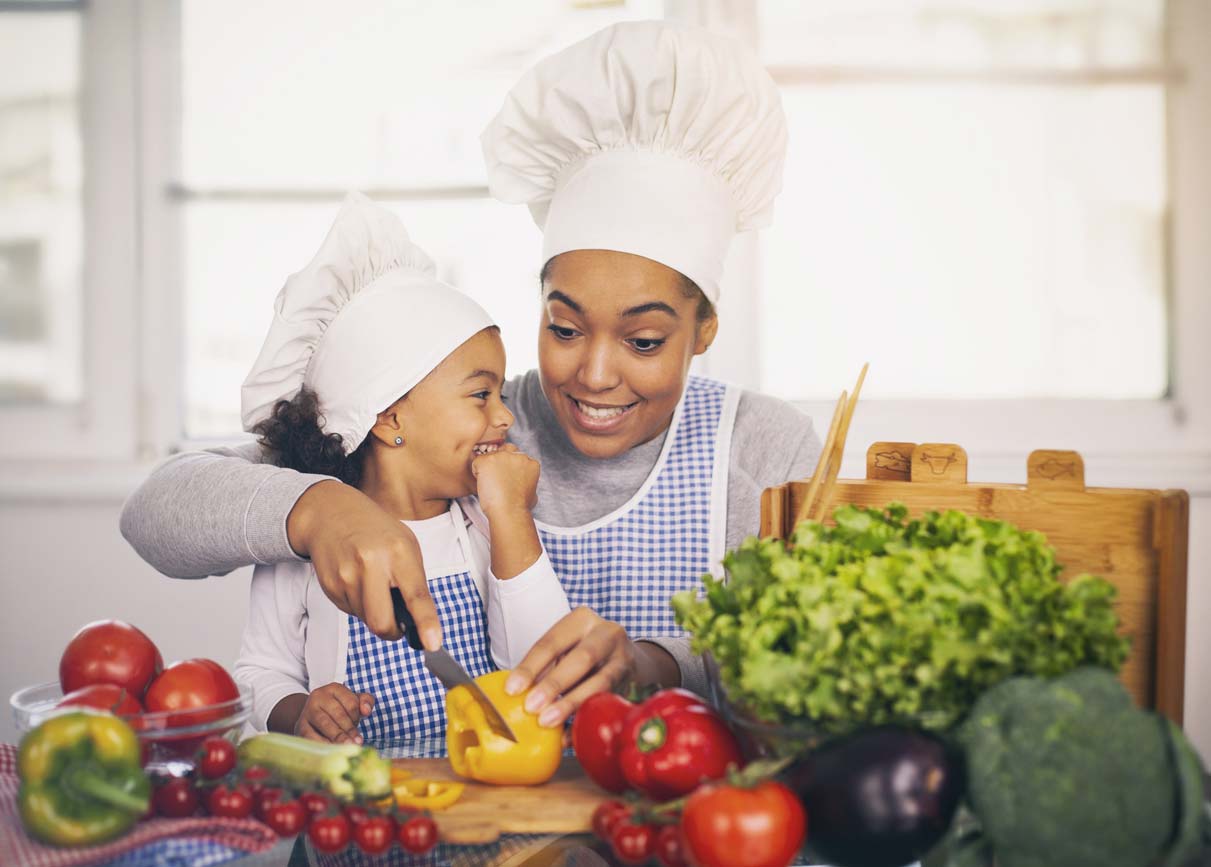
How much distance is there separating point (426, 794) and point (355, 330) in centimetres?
73

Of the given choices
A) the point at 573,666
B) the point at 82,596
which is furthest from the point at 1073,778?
the point at 82,596

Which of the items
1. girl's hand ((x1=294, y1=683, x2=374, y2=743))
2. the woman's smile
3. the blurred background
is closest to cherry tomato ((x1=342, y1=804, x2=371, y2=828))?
girl's hand ((x1=294, y1=683, x2=374, y2=743))

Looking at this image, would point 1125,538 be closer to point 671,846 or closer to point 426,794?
point 671,846

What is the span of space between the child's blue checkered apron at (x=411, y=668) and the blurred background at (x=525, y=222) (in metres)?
0.97

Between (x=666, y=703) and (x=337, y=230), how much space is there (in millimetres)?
859

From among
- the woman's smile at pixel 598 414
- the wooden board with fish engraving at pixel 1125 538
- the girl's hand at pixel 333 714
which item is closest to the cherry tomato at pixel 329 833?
the girl's hand at pixel 333 714

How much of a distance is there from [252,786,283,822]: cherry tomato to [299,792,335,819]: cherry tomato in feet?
0.07

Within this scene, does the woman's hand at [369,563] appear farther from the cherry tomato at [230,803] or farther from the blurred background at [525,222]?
the blurred background at [525,222]

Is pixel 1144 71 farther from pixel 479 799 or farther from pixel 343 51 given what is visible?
pixel 479 799

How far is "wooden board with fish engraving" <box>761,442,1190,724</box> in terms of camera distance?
3.15 ft

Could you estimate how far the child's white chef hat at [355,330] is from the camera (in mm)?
1442

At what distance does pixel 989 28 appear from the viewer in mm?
2395

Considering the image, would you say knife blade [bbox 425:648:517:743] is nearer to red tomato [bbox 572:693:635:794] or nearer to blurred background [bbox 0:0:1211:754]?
red tomato [bbox 572:693:635:794]

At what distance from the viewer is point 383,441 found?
149 cm
